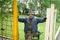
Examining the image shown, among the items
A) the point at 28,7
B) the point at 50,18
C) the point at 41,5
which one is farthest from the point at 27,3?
the point at 50,18

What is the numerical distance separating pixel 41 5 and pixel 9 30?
8.27ft

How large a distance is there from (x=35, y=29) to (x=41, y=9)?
111 inches

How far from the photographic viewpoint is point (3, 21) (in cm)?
960

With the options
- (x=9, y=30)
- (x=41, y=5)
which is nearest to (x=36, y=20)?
(x=9, y=30)

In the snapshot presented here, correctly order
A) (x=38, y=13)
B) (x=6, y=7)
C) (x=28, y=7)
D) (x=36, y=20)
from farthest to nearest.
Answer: (x=38, y=13) → (x=28, y=7) → (x=6, y=7) → (x=36, y=20)

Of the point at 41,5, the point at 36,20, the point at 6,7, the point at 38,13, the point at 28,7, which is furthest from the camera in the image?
the point at 38,13

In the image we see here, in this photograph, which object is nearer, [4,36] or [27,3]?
[4,36]

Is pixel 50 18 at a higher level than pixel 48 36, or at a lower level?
higher

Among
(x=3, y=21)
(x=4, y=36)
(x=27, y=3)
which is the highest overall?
(x=27, y=3)

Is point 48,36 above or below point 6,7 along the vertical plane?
below

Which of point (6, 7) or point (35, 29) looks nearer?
point (35, 29)

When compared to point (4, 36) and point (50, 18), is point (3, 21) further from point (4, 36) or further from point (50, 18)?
point (50, 18)

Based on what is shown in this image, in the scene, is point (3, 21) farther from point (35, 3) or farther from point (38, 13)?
point (38, 13)

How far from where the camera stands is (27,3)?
10570 mm
